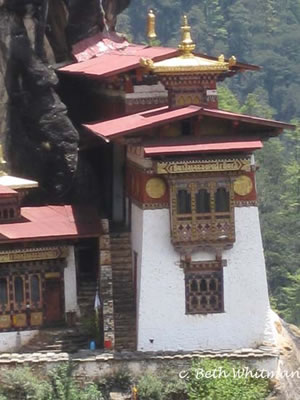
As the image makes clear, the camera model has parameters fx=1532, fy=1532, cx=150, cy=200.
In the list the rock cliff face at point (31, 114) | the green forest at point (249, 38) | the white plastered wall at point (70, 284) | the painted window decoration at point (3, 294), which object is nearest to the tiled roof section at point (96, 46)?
the rock cliff face at point (31, 114)

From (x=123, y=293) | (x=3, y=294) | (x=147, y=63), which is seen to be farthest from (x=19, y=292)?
(x=147, y=63)

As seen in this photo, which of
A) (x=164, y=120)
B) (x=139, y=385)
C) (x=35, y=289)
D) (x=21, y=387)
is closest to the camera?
(x=21, y=387)

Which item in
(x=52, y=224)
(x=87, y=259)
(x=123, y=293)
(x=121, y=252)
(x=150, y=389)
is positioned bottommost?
(x=150, y=389)

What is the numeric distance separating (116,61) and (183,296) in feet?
20.3

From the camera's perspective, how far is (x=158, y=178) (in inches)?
1086

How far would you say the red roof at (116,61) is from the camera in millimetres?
29891

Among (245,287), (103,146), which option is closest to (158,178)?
(245,287)

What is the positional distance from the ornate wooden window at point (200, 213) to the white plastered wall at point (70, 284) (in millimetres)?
2186

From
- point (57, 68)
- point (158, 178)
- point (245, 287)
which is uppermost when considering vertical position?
point (57, 68)

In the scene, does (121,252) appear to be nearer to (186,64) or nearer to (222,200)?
(222,200)

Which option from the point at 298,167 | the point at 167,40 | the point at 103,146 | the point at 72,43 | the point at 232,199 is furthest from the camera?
the point at 167,40

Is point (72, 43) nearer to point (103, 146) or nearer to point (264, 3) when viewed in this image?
point (103, 146)

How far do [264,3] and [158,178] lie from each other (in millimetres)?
90938

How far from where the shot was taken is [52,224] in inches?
1126
